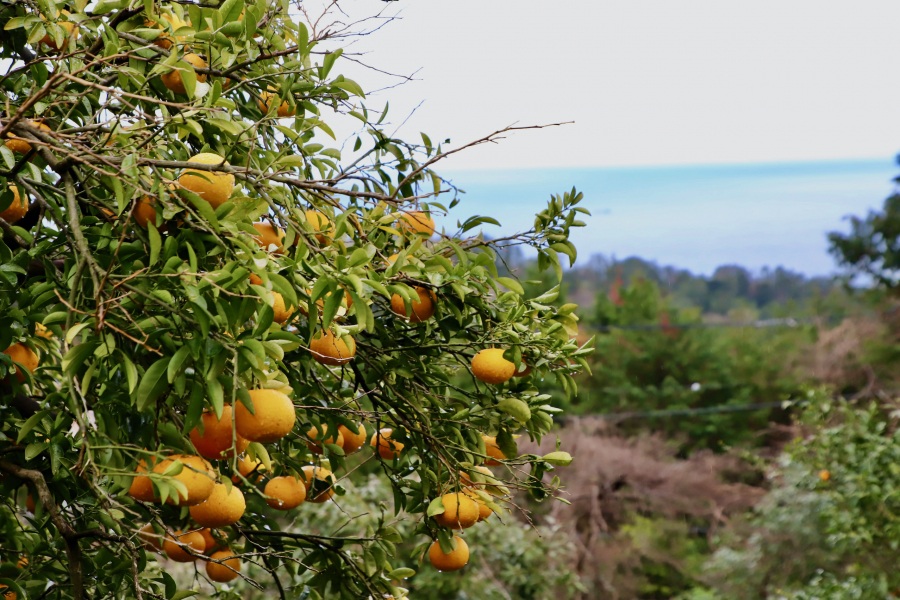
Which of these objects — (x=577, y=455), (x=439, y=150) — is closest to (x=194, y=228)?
(x=439, y=150)

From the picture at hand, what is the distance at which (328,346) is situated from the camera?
211 centimetres

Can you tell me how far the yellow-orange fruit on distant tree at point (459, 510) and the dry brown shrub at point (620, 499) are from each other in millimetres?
8743

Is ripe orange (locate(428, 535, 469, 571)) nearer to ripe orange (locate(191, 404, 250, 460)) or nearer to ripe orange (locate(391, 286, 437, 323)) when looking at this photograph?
ripe orange (locate(391, 286, 437, 323))

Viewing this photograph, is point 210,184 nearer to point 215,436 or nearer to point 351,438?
point 215,436

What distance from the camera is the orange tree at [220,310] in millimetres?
1711

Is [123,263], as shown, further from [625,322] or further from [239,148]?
[625,322]

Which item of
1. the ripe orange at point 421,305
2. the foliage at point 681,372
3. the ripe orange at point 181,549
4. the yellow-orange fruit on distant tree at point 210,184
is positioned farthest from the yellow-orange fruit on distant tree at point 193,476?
the foliage at point 681,372

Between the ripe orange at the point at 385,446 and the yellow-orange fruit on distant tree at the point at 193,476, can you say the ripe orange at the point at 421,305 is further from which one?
the yellow-orange fruit on distant tree at the point at 193,476

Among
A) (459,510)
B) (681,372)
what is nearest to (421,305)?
(459,510)

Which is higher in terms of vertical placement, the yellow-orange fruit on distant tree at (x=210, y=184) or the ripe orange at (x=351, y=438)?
the yellow-orange fruit on distant tree at (x=210, y=184)

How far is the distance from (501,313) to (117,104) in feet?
3.73

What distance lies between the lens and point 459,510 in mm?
2428

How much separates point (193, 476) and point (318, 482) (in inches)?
42.1

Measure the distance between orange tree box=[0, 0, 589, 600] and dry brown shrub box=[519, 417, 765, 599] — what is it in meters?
8.63
